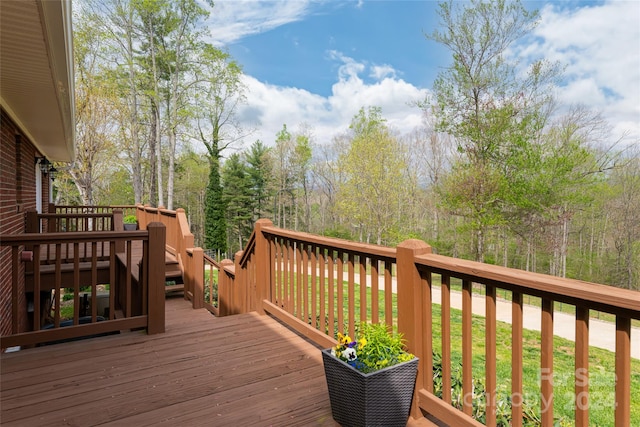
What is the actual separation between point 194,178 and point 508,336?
78.1 ft

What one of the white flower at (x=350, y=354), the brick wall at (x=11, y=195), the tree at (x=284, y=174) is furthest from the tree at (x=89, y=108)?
the white flower at (x=350, y=354)

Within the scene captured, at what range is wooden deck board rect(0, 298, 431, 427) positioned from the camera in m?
1.97

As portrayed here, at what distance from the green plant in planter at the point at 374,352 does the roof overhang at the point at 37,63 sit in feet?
8.00

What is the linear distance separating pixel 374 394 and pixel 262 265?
2201 millimetres

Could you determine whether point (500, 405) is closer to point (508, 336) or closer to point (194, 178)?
point (508, 336)

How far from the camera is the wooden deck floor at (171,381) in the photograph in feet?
6.47

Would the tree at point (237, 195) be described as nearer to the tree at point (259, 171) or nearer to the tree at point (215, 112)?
the tree at point (259, 171)

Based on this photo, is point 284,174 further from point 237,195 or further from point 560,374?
point 560,374

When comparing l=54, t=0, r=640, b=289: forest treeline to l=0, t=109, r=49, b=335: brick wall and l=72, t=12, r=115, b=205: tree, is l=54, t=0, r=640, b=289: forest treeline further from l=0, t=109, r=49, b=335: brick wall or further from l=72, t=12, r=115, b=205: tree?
l=0, t=109, r=49, b=335: brick wall

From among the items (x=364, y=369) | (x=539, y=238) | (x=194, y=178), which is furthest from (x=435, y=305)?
(x=194, y=178)

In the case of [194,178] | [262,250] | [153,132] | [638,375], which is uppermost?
[153,132]

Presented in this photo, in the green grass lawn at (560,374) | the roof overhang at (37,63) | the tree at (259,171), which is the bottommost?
the green grass lawn at (560,374)

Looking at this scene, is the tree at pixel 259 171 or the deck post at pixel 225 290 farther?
the tree at pixel 259 171

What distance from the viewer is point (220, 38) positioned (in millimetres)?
18547
